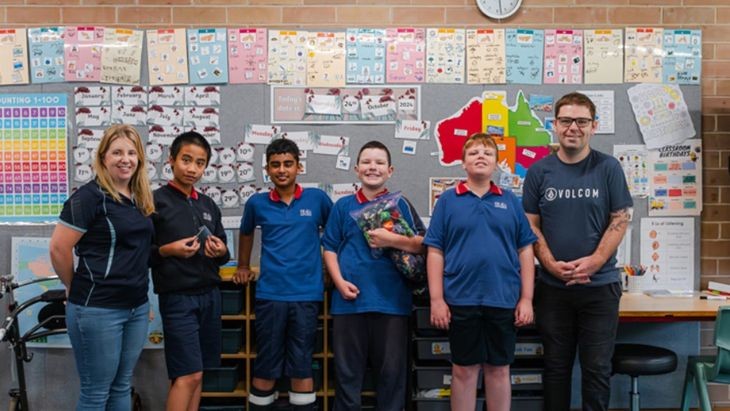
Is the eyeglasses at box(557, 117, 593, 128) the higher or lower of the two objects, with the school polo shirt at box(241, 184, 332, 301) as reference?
higher

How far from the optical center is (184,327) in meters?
2.44

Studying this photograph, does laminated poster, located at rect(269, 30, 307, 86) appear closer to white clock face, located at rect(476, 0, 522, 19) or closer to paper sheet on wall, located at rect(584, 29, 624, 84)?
white clock face, located at rect(476, 0, 522, 19)

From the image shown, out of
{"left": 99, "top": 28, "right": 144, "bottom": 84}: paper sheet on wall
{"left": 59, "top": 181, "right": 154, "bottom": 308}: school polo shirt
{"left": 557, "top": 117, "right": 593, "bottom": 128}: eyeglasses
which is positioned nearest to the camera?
{"left": 59, "top": 181, "right": 154, "bottom": 308}: school polo shirt

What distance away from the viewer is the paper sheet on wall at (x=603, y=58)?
3.35 meters

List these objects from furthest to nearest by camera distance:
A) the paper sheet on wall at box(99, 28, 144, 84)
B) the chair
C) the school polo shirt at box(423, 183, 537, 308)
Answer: the paper sheet on wall at box(99, 28, 144, 84) → the chair → the school polo shirt at box(423, 183, 537, 308)

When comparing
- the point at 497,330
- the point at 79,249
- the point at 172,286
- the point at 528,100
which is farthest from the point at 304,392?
the point at 528,100

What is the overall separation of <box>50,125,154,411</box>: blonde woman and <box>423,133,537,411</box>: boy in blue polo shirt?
1231 millimetres

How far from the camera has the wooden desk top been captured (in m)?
2.76

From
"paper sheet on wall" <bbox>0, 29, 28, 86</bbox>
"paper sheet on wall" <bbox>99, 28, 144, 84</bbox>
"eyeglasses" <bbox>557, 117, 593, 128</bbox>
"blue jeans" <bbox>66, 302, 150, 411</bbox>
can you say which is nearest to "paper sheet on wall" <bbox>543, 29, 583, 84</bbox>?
"eyeglasses" <bbox>557, 117, 593, 128</bbox>

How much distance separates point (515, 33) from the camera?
3.34 meters

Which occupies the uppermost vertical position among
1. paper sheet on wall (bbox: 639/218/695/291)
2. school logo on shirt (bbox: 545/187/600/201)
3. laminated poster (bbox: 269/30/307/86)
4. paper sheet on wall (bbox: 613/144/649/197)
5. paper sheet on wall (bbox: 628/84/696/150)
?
laminated poster (bbox: 269/30/307/86)

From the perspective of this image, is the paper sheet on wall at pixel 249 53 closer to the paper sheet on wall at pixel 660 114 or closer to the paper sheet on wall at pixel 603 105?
the paper sheet on wall at pixel 603 105

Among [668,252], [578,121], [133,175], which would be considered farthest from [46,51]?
[668,252]

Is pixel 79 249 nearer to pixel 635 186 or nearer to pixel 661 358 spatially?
pixel 661 358
